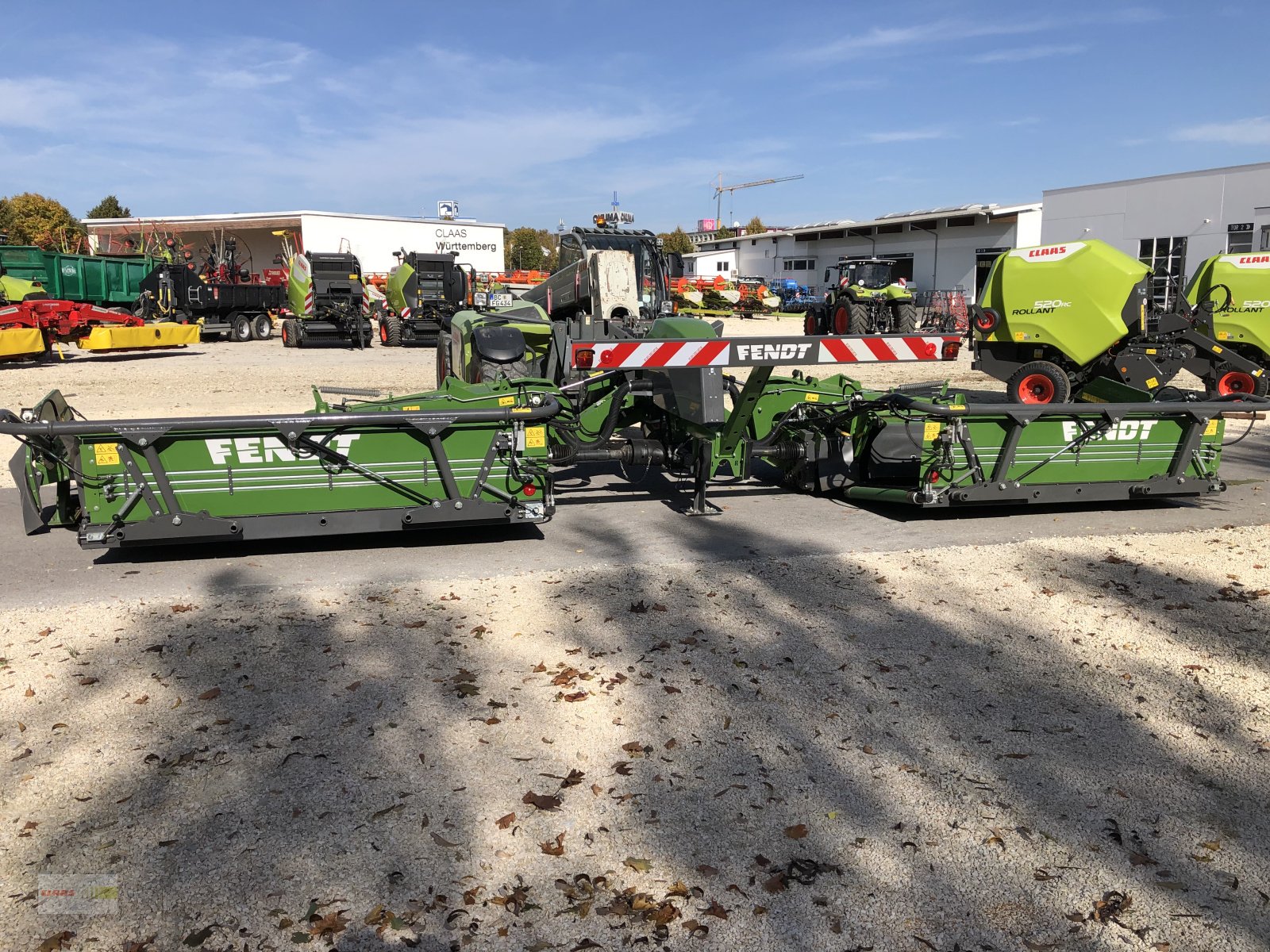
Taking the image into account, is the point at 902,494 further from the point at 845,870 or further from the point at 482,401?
the point at 845,870

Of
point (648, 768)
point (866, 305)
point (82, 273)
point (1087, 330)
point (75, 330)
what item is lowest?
point (648, 768)

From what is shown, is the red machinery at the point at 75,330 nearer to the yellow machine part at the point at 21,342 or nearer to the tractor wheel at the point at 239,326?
the yellow machine part at the point at 21,342

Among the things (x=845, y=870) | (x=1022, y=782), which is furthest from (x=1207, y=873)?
(x=845, y=870)

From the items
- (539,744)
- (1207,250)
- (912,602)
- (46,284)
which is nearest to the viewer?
(539,744)

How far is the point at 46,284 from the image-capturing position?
23406mm

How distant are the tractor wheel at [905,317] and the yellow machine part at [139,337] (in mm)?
17625

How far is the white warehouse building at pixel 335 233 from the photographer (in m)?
51.3

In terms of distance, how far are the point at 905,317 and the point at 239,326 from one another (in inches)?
743

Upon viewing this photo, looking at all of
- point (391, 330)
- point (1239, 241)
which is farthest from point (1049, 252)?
point (1239, 241)

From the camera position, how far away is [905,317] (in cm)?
2409

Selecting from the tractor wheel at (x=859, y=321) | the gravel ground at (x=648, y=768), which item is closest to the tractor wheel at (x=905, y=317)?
the tractor wheel at (x=859, y=321)

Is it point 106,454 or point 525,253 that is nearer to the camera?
point 106,454

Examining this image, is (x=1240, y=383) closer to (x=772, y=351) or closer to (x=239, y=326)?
(x=772, y=351)

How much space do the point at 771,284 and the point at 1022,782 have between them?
49060 mm
